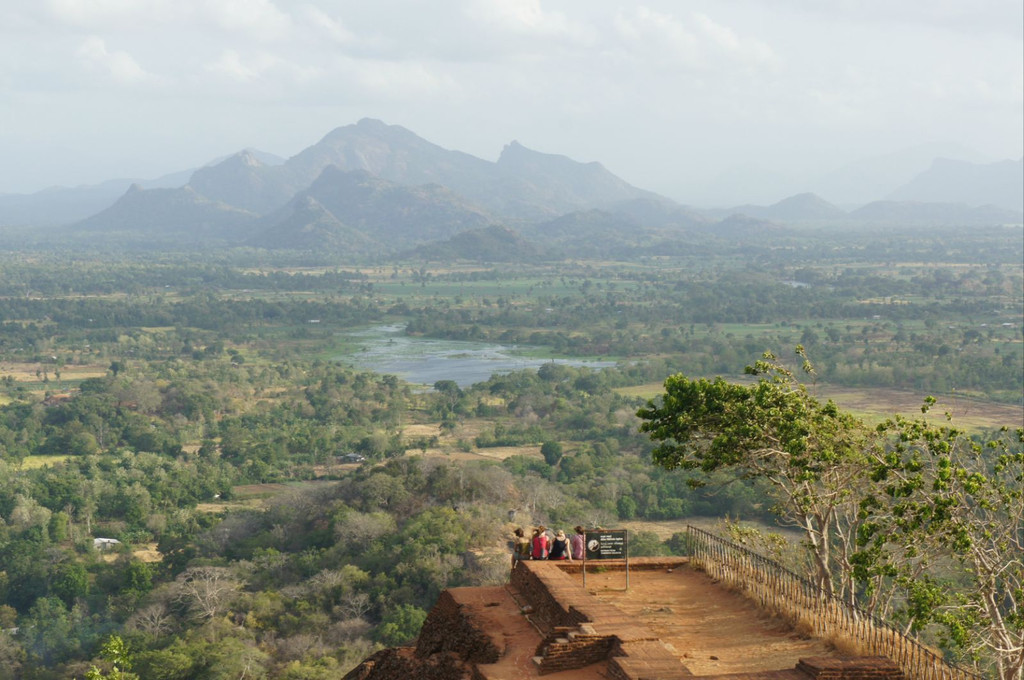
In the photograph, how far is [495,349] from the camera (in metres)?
93.4

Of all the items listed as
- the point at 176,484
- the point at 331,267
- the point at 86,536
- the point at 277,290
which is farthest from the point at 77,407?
the point at 331,267

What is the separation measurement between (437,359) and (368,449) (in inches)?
1405

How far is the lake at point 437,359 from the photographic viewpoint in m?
77.7

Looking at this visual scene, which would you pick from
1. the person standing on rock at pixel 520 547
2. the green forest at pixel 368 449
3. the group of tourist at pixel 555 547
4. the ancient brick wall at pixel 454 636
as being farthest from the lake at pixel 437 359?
the ancient brick wall at pixel 454 636

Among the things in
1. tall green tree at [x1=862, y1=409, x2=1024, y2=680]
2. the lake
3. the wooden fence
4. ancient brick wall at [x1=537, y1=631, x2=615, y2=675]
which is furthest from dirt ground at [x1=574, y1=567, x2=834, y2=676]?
the lake

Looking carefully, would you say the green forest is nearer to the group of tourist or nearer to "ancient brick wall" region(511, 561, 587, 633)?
the group of tourist

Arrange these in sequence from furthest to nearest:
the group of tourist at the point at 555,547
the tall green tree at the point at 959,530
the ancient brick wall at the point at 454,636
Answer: the group of tourist at the point at 555,547 < the ancient brick wall at the point at 454,636 < the tall green tree at the point at 959,530

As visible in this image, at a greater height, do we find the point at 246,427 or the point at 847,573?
the point at 847,573

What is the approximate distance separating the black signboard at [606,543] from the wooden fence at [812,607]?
5.16 ft

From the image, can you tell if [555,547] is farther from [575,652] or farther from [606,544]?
[575,652]

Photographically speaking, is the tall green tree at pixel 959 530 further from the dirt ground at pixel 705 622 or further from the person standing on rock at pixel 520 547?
the person standing on rock at pixel 520 547

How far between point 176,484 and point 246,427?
15.0 metres

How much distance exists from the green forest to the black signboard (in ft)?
4.34

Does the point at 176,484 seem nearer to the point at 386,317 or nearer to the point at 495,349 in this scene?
the point at 495,349
